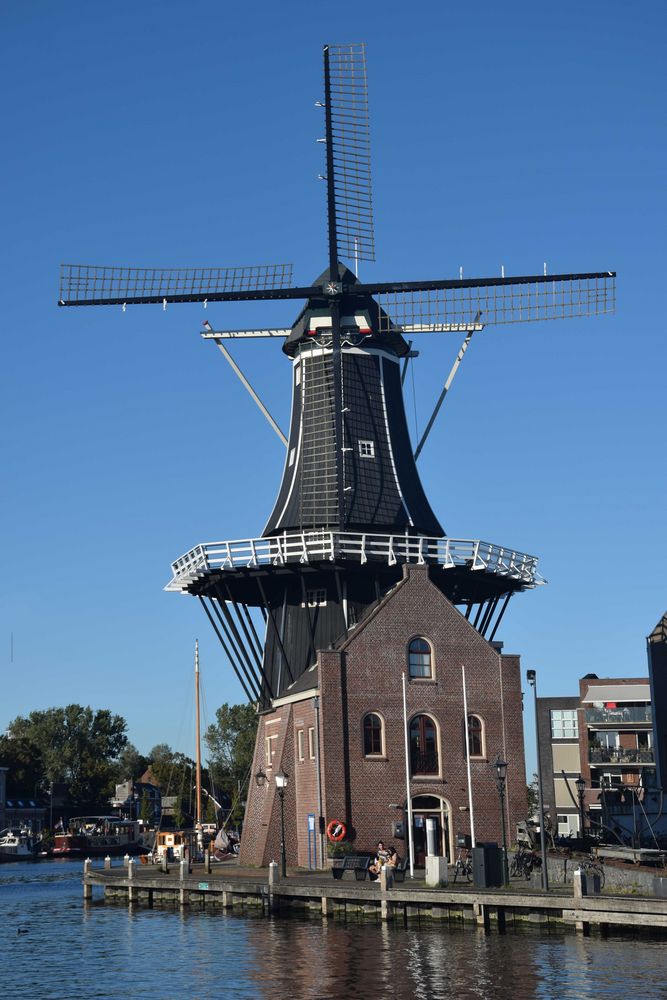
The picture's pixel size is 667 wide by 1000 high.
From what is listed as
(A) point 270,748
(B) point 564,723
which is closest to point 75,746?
(B) point 564,723

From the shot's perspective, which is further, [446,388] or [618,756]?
[618,756]

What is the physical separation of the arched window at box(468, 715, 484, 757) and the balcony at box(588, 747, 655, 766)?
1306 inches

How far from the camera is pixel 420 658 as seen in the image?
5516 centimetres

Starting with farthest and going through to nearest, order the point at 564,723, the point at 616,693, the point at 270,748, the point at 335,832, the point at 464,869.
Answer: the point at 616,693
the point at 564,723
the point at 270,748
the point at 335,832
the point at 464,869

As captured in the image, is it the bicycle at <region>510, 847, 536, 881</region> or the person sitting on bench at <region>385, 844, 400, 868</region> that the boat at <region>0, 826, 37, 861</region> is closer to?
the person sitting on bench at <region>385, 844, 400, 868</region>

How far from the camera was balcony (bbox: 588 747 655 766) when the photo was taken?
281 feet

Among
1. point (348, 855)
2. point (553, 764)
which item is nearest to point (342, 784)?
point (348, 855)

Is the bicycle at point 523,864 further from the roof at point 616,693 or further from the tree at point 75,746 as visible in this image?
the tree at point 75,746

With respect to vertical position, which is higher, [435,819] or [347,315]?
[347,315]

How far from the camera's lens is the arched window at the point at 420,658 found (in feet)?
180

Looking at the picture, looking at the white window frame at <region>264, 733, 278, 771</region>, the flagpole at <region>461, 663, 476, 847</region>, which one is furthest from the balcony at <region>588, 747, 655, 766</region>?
the flagpole at <region>461, 663, 476, 847</region>

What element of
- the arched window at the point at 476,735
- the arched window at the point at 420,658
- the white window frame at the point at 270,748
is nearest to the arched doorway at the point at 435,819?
the arched window at the point at 476,735

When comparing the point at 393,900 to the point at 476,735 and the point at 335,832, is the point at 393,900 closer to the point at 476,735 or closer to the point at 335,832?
the point at 335,832

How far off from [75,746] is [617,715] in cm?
8393
